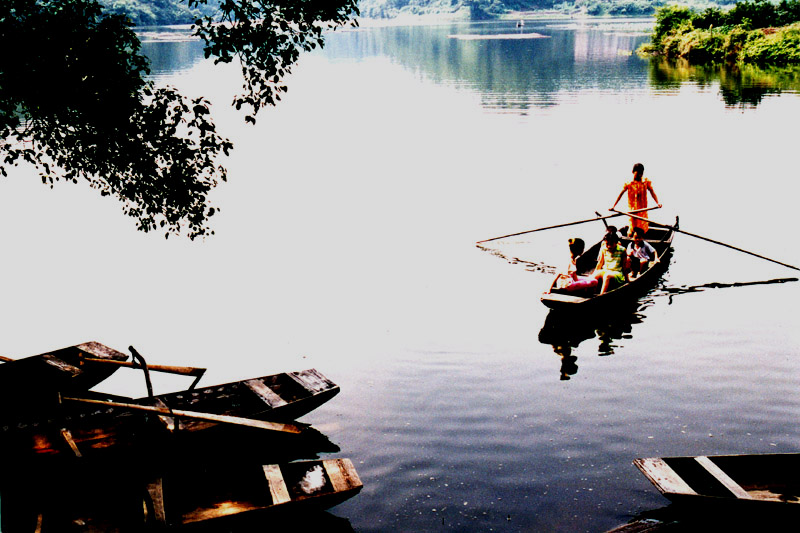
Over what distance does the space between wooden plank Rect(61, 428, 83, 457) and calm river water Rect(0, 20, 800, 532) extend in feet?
9.59

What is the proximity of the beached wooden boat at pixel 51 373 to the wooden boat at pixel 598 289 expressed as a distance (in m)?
7.18

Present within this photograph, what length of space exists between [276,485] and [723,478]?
4549mm

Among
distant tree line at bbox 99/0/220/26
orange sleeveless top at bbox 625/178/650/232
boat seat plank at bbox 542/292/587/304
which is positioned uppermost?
distant tree line at bbox 99/0/220/26

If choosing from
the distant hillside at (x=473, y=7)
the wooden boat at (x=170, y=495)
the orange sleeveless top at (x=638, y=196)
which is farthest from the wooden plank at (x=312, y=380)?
the distant hillside at (x=473, y=7)

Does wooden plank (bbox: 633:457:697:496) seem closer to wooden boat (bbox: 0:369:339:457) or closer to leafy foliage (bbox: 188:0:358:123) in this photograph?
wooden boat (bbox: 0:369:339:457)

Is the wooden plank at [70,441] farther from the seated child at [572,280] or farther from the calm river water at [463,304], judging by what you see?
the seated child at [572,280]

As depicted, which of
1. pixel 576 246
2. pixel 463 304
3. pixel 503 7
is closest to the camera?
pixel 463 304

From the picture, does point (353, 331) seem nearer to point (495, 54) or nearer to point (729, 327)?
point (729, 327)

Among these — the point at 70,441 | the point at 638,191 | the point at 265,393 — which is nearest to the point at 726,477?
the point at 265,393

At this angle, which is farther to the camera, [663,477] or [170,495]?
[170,495]

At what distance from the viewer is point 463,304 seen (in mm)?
14117

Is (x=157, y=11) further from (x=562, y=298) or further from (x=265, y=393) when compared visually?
(x=265, y=393)

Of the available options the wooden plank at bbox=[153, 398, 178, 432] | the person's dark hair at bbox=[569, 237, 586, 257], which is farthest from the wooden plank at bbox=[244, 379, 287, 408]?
the person's dark hair at bbox=[569, 237, 586, 257]

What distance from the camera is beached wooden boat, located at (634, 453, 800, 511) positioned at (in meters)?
6.83
